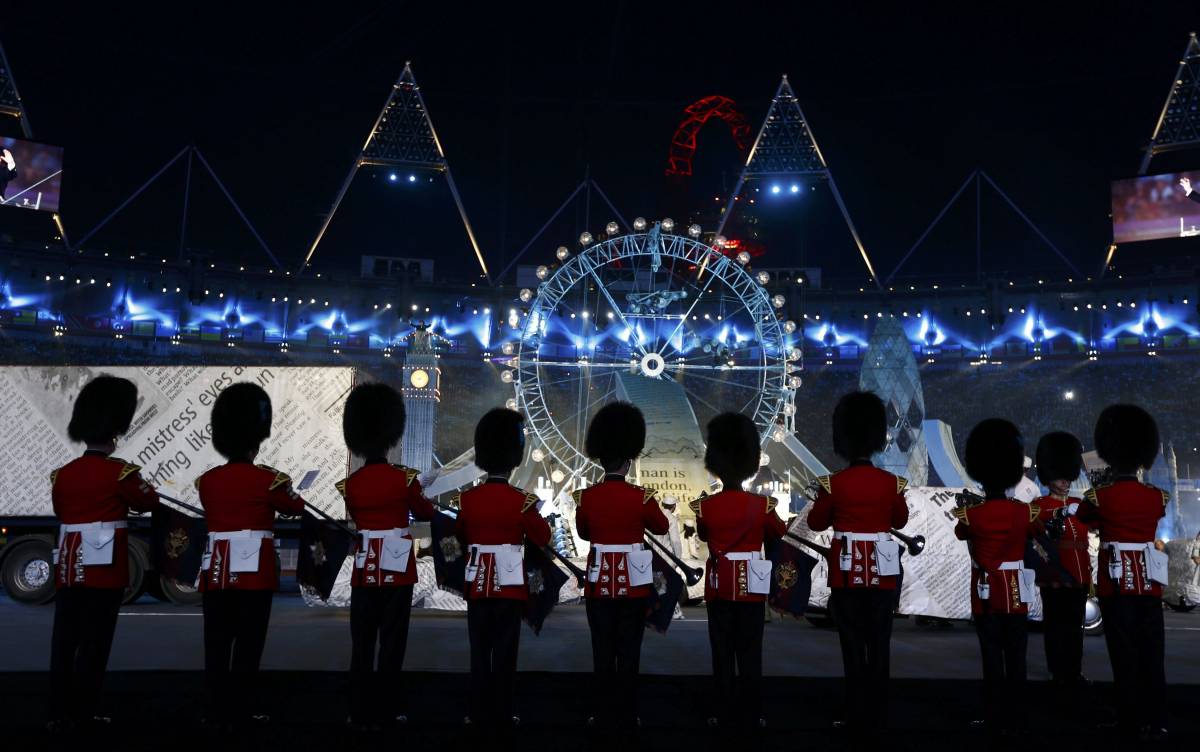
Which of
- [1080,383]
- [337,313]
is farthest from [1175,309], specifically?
[337,313]

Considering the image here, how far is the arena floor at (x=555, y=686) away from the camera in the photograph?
8320 millimetres

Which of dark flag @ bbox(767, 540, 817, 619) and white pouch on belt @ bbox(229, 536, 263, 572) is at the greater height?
white pouch on belt @ bbox(229, 536, 263, 572)

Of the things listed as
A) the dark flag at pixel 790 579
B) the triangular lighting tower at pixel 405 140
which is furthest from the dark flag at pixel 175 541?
the triangular lighting tower at pixel 405 140

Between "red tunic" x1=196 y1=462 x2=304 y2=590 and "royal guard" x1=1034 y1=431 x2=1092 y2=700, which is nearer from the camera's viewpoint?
"red tunic" x1=196 y1=462 x2=304 y2=590

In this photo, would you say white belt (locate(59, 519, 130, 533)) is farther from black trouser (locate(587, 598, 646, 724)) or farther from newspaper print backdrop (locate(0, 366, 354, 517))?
newspaper print backdrop (locate(0, 366, 354, 517))

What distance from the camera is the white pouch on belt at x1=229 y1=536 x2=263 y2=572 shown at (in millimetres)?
8016

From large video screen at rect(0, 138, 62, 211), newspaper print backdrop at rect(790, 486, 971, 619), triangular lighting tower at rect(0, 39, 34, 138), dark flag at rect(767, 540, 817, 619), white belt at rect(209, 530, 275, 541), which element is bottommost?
newspaper print backdrop at rect(790, 486, 971, 619)

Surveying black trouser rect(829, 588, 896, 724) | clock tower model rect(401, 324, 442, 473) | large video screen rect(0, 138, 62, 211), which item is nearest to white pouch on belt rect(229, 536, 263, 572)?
black trouser rect(829, 588, 896, 724)

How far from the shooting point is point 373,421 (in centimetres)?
945

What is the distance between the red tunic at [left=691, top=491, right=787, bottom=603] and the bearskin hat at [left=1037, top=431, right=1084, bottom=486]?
4471 millimetres

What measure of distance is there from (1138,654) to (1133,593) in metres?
0.50

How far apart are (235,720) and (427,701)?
185cm

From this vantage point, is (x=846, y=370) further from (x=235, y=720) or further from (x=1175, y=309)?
(x=235, y=720)

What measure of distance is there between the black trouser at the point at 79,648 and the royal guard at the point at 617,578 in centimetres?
379
